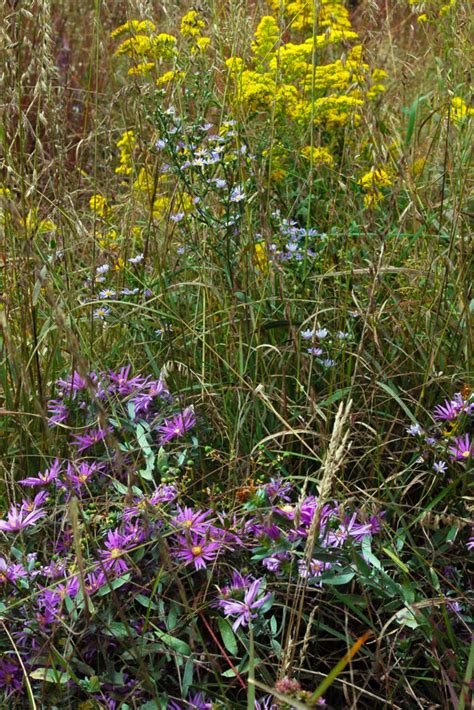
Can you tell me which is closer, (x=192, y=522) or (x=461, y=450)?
(x=192, y=522)

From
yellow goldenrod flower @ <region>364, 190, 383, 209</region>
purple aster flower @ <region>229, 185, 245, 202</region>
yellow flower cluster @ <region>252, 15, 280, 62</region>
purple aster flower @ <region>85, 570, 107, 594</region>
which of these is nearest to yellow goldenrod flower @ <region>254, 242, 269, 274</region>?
purple aster flower @ <region>229, 185, 245, 202</region>

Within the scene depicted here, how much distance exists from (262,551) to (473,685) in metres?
0.35

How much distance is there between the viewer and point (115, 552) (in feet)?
4.20

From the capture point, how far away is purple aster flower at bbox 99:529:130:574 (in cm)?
127

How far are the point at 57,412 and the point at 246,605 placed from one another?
0.60 metres

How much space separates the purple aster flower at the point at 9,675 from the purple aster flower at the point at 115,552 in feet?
0.63

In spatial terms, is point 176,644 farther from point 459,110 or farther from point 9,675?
point 459,110

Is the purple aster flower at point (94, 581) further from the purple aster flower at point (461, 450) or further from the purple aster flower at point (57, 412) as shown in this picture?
the purple aster flower at point (461, 450)

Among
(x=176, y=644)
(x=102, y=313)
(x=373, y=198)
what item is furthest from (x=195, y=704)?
(x=373, y=198)

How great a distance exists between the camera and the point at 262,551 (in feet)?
4.14

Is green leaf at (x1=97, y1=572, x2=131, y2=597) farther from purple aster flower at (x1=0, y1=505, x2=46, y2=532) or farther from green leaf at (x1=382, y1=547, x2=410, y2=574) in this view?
green leaf at (x1=382, y1=547, x2=410, y2=574)

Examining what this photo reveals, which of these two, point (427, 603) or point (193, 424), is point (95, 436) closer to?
point (193, 424)

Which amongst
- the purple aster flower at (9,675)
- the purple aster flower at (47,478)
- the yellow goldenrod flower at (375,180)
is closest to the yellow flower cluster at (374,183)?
the yellow goldenrod flower at (375,180)

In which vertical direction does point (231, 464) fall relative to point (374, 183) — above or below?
below
